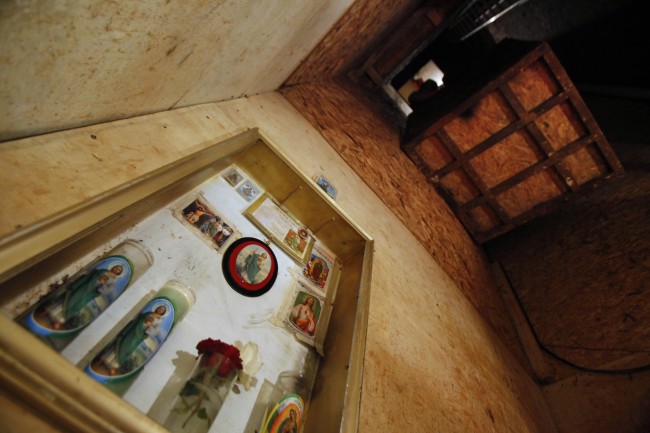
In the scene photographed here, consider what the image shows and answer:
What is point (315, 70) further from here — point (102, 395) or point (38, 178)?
point (102, 395)

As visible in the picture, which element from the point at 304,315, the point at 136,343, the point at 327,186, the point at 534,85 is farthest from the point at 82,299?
the point at 534,85

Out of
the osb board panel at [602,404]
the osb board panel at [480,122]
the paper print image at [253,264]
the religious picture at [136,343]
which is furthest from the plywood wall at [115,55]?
the osb board panel at [602,404]

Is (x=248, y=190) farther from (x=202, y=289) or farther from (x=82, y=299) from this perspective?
(x=82, y=299)

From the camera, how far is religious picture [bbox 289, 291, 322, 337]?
4.08ft

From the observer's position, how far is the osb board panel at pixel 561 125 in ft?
9.02

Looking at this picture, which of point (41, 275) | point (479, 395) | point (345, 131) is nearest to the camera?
point (41, 275)

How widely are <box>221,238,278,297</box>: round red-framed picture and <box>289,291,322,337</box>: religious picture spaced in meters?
0.16

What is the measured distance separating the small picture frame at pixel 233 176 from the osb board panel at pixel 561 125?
2910 mm

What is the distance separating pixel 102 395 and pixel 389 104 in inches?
209

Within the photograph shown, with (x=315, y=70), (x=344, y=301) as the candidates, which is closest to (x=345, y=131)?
(x=315, y=70)

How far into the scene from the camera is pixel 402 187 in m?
3.10

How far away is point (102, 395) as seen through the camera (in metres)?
0.49

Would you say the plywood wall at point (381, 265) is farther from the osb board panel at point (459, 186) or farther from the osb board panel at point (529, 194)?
the osb board panel at point (529, 194)

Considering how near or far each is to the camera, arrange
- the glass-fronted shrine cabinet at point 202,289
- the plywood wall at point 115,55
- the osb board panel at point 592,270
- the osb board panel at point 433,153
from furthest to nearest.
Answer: the osb board panel at point 433,153
the osb board panel at point 592,270
the plywood wall at point 115,55
the glass-fronted shrine cabinet at point 202,289
